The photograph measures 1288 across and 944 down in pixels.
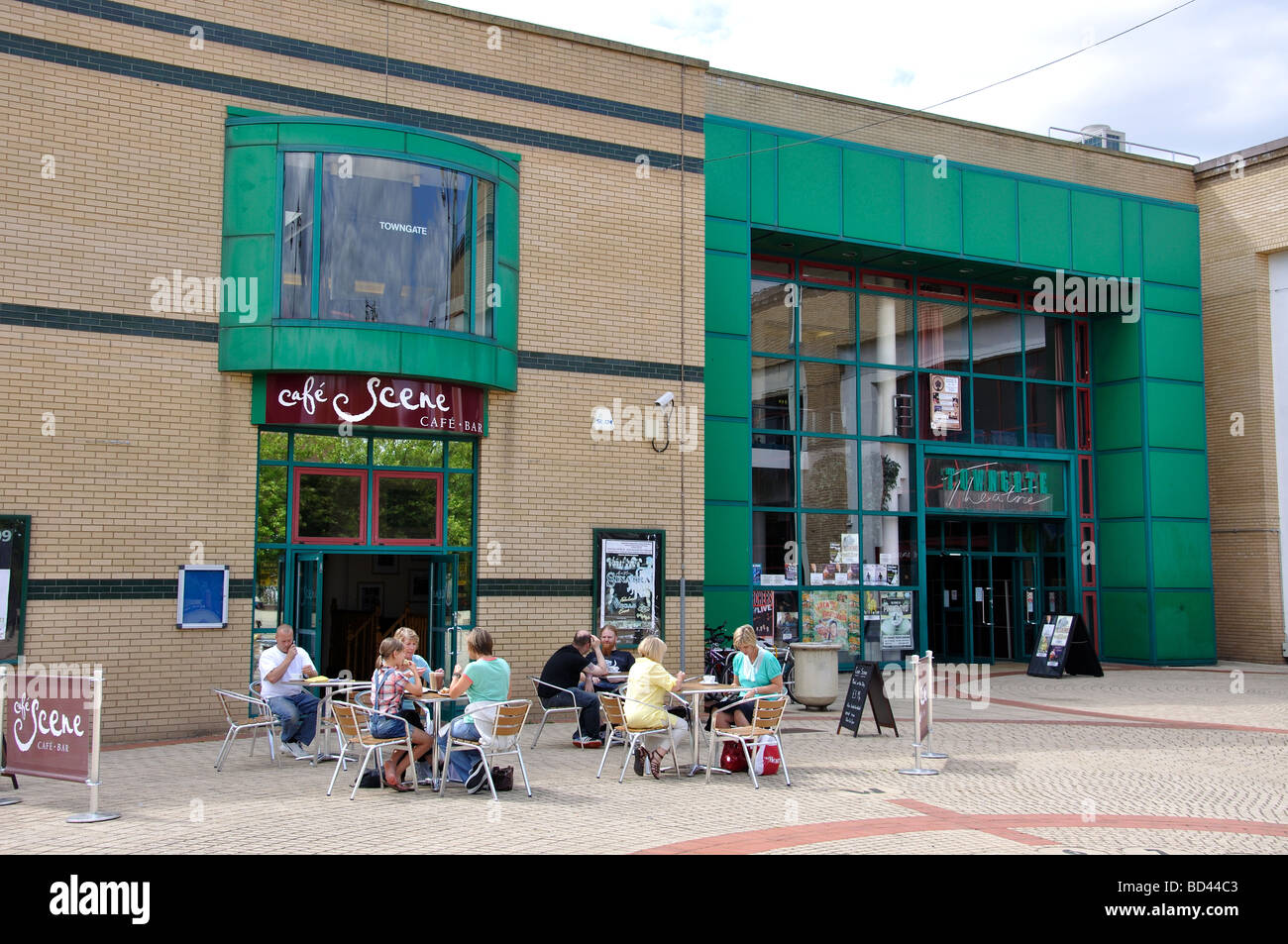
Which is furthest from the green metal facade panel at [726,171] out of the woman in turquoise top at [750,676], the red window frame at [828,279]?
the woman in turquoise top at [750,676]

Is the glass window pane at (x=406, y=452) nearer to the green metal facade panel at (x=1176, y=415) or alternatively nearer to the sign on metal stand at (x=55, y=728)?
the sign on metal stand at (x=55, y=728)

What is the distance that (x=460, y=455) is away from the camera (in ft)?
46.2

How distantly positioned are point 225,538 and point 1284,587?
68.3 ft

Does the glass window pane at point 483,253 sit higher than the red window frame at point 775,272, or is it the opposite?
the red window frame at point 775,272

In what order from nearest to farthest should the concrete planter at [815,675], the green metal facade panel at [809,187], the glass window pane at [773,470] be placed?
the concrete planter at [815,675], the green metal facade panel at [809,187], the glass window pane at [773,470]

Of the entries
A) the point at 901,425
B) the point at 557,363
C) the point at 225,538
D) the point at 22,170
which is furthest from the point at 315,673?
the point at 901,425

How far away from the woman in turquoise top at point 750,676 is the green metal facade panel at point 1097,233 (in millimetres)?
14212

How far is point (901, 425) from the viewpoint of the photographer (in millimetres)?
20750

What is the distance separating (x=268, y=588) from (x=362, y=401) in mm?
2452

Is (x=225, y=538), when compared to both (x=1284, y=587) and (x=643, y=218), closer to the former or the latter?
(x=643, y=218)

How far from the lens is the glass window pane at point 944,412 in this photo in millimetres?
21047

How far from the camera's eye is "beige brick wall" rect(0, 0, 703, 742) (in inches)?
470

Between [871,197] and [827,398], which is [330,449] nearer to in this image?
[827,398]

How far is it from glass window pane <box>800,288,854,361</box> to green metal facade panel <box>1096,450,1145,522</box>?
6556 mm
